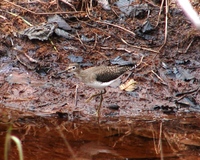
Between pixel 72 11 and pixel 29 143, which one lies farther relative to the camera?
pixel 72 11

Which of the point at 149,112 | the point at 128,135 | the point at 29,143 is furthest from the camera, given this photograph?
the point at 149,112

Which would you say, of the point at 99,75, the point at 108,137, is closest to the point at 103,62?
the point at 99,75

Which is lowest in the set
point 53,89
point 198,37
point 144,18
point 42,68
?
point 53,89

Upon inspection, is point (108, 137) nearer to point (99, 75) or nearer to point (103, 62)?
point (99, 75)

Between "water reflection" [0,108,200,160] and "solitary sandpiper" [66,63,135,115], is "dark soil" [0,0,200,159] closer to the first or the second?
"water reflection" [0,108,200,160]

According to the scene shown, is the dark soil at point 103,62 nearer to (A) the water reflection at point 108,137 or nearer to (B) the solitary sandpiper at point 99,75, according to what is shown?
(A) the water reflection at point 108,137

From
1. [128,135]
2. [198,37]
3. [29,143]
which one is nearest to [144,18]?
[198,37]

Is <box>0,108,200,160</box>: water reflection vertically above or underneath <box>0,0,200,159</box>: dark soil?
underneath

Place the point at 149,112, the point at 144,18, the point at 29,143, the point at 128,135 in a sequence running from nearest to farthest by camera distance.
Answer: the point at 29,143, the point at 128,135, the point at 149,112, the point at 144,18

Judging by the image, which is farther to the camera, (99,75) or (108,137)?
(99,75)

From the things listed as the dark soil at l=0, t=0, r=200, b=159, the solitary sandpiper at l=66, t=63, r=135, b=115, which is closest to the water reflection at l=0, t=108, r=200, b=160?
the dark soil at l=0, t=0, r=200, b=159

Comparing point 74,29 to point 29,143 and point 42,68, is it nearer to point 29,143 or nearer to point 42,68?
point 42,68
